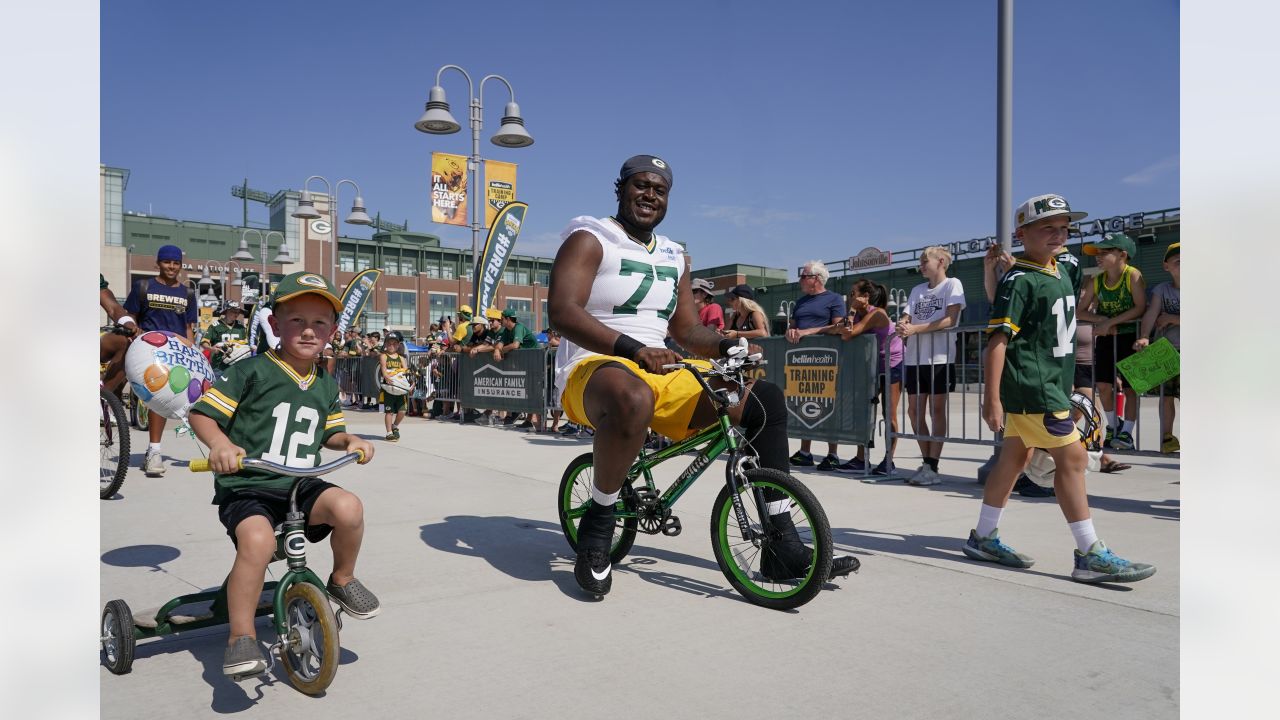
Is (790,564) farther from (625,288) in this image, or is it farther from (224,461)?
(224,461)

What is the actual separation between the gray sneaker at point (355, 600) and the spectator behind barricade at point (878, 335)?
5503 millimetres

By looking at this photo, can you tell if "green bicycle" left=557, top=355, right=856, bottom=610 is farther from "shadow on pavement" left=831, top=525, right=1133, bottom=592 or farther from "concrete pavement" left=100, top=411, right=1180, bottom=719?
"shadow on pavement" left=831, top=525, right=1133, bottom=592

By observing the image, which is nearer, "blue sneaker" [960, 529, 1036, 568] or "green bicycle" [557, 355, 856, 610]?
"green bicycle" [557, 355, 856, 610]

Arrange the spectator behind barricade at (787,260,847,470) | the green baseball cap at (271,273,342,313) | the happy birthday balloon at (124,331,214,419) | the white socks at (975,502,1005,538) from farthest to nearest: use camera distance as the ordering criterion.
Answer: the spectator behind barricade at (787,260,847,470) → the happy birthday balloon at (124,331,214,419) → the white socks at (975,502,1005,538) → the green baseball cap at (271,273,342,313)

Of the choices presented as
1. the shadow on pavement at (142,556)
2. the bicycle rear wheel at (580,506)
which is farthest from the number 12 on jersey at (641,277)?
the shadow on pavement at (142,556)

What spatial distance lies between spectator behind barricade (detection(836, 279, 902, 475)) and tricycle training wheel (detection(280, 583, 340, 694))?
19.0 ft

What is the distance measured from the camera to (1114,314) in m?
6.66

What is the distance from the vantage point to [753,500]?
3531mm

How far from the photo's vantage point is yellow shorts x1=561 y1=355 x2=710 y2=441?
3688mm

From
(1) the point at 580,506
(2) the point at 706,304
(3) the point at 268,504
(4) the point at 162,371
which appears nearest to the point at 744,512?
(1) the point at 580,506

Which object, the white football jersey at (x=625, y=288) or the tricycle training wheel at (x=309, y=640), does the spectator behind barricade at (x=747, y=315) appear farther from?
the tricycle training wheel at (x=309, y=640)

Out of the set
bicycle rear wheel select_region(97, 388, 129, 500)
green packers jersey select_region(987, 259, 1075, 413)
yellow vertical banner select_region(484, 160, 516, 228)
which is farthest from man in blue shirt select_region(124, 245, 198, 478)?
yellow vertical banner select_region(484, 160, 516, 228)
